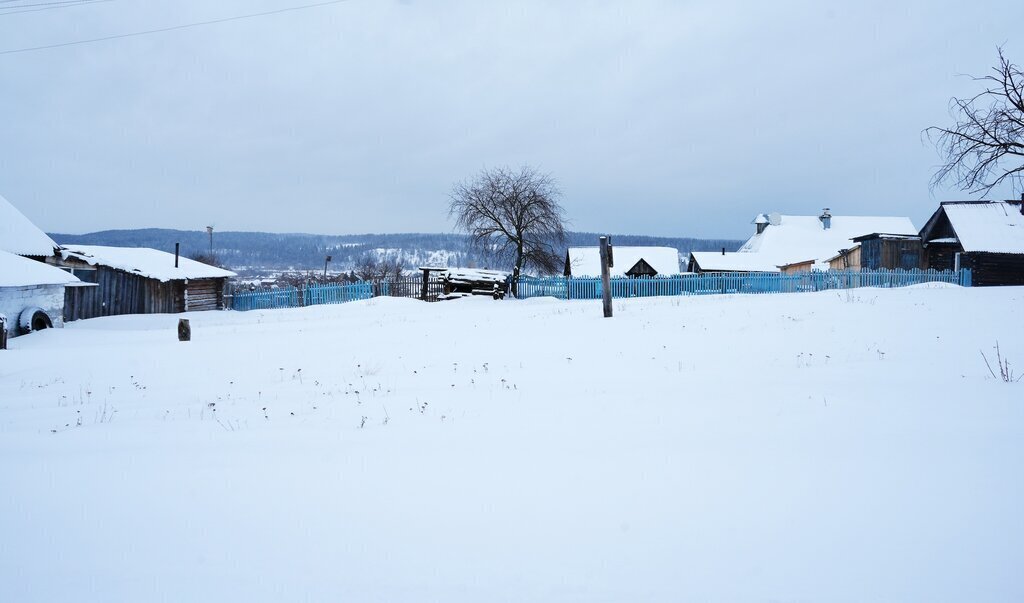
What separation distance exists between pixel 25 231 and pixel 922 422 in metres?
31.8

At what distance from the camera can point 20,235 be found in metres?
23.0

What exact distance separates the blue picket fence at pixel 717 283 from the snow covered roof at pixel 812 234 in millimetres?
15730

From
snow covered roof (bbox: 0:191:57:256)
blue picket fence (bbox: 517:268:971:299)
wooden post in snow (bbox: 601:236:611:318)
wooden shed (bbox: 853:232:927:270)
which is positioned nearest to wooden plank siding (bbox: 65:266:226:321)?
snow covered roof (bbox: 0:191:57:256)

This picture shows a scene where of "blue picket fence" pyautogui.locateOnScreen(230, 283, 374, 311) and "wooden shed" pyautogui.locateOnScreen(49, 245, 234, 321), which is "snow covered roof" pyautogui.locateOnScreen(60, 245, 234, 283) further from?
"blue picket fence" pyautogui.locateOnScreen(230, 283, 374, 311)

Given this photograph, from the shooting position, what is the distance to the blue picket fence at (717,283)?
27.7 metres

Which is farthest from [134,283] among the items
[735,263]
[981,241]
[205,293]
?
[981,241]

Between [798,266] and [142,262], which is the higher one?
[798,266]

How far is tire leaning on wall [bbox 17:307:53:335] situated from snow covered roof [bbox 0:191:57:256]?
642 centimetres

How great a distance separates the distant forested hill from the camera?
12756cm

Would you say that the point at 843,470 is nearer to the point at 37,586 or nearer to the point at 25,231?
the point at 37,586

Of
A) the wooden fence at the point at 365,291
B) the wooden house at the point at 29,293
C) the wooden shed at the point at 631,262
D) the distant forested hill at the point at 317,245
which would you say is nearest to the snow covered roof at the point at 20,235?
the wooden house at the point at 29,293

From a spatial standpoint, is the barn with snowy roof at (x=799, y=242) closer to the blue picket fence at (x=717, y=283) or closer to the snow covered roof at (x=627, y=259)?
the snow covered roof at (x=627, y=259)

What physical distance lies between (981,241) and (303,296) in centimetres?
3767

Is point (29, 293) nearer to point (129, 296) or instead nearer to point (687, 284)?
point (129, 296)
